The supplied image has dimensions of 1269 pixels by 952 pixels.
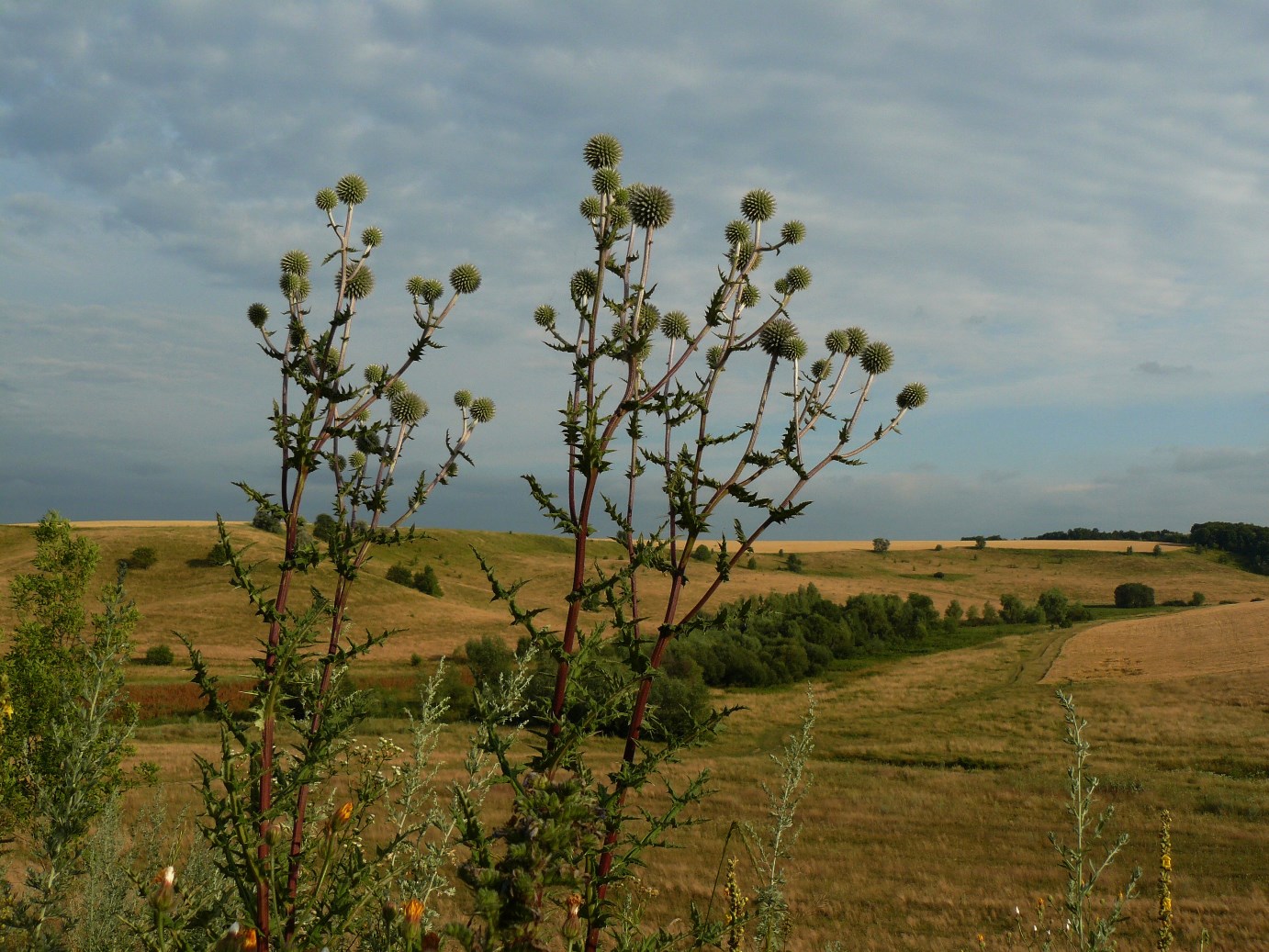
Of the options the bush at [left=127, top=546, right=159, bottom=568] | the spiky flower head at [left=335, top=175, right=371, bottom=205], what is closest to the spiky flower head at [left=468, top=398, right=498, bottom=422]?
the spiky flower head at [left=335, top=175, right=371, bottom=205]

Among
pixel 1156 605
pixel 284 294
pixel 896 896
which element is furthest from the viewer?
pixel 1156 605

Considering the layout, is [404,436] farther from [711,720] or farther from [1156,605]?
[1156,605]

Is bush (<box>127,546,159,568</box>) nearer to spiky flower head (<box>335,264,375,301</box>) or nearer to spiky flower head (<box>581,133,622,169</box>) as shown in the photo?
spiky flower head (<box>335,264,375,301</box>)

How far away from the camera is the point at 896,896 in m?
19.2

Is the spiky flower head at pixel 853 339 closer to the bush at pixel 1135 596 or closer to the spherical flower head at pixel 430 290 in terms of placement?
the spherical flower head at pixel 430 290

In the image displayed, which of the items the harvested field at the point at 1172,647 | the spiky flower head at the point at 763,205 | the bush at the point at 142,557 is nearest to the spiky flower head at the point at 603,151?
the spiky flower head at the point at 763,205

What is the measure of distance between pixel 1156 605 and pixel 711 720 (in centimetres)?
13174

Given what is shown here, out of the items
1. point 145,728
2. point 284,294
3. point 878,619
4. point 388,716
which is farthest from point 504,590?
point 878,619

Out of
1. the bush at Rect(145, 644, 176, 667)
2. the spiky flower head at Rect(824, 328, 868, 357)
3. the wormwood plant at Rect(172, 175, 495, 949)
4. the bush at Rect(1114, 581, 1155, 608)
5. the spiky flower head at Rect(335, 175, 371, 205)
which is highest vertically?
the spiky flower head at Rect(335, 175, 371, 205)

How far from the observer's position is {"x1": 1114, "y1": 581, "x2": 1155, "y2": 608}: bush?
113875 mm

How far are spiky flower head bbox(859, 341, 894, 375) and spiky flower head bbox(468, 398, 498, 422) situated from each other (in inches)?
109

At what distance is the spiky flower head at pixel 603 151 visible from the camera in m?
5.80

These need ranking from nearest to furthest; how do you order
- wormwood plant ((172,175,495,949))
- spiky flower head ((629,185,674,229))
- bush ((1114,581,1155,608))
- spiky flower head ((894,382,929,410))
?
wormwood plant ((172,175,495,949)) < spiky flower head ((629,185,674,229)) < spiky flower head ((894,382,929,410)) < bush ((1114,581,1155,608))

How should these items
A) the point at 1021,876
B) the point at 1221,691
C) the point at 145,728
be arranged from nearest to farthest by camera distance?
the point at 1021,876, the point at 145,728, the point at 1221,691
